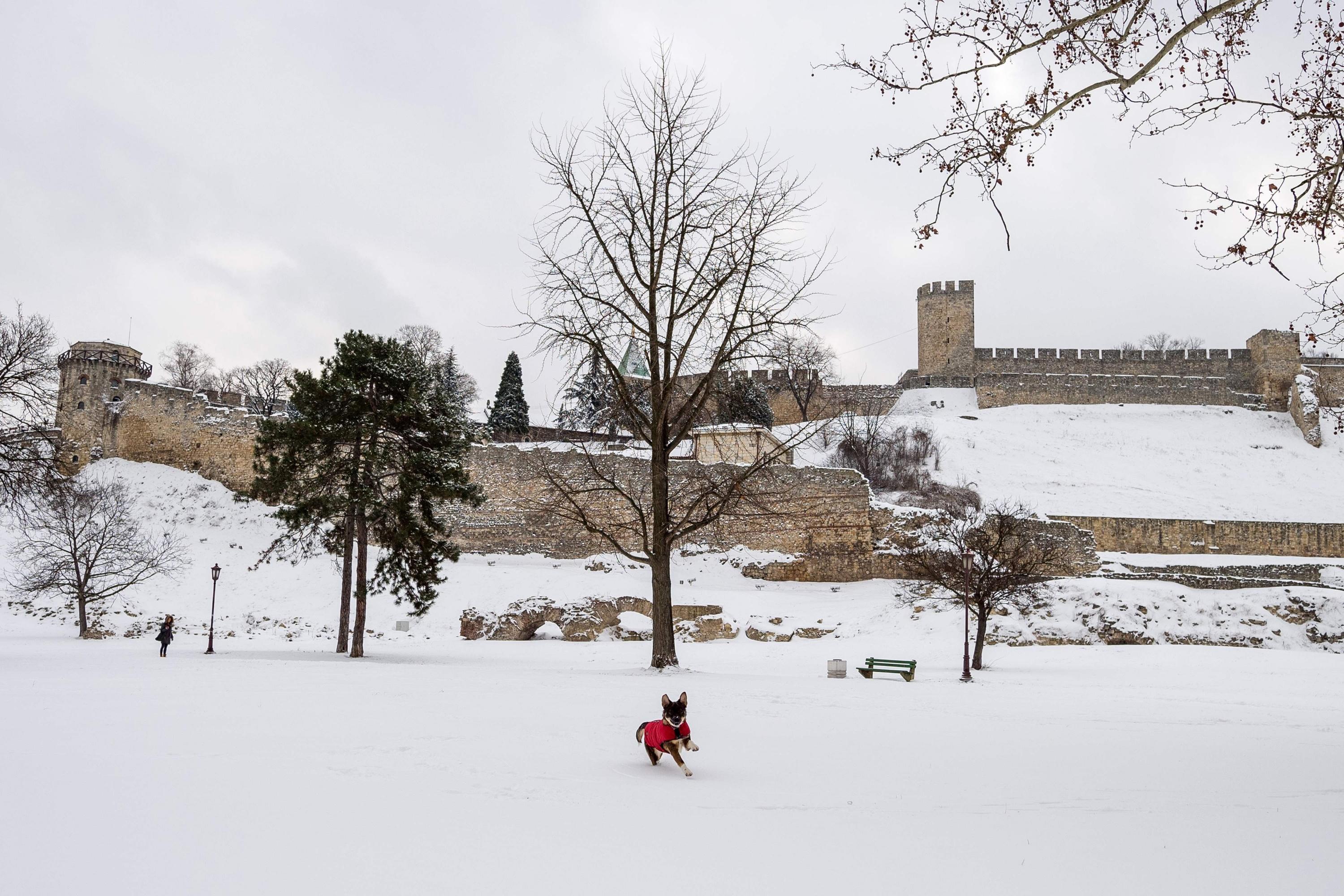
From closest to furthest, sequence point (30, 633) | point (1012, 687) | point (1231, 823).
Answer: point (1231, 823)
point (1012, 687)
point (30, 633)

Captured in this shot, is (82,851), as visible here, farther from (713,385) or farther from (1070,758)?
(713,385)

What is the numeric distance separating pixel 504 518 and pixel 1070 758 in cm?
2625

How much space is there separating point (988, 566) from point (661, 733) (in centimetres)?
1403

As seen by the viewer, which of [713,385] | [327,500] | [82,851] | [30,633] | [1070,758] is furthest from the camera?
[30,633]

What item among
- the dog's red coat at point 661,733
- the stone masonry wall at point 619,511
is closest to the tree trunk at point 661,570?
the dog's red coat at point 661,733

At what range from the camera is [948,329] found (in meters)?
56.8

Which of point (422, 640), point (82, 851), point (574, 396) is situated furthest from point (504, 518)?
point (82, 851)

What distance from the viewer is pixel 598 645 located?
73.3ft

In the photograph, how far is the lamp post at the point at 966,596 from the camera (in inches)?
624

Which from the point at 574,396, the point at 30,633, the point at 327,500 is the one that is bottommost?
the point at 30,633

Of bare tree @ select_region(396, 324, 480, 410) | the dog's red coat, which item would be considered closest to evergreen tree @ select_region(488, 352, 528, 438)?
bare tree @ select_region(396, 324, 480, 410)

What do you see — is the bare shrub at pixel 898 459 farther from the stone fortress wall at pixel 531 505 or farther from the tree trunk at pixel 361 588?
the tree trunk at pixel 361 588

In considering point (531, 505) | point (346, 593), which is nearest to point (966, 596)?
point (346, 593)

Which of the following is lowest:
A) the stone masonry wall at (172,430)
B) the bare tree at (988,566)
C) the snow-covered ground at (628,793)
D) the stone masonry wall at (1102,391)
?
the snow-covered ground at (628,793)
